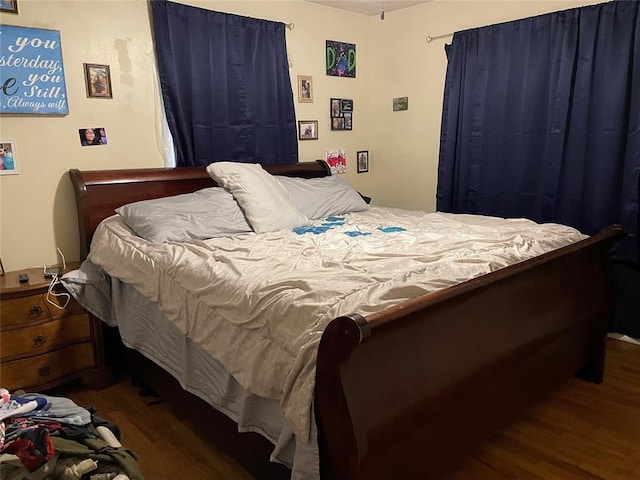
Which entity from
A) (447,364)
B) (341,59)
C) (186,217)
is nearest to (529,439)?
(447,364)

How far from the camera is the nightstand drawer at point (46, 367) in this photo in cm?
226

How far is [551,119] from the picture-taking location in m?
3.13

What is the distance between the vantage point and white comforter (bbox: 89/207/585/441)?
145 cm

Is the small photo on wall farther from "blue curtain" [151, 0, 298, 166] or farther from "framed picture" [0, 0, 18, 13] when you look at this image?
"framed picture" [0, 0, 18, 13]

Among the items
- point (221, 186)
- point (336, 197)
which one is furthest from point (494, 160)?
point (221, 186)

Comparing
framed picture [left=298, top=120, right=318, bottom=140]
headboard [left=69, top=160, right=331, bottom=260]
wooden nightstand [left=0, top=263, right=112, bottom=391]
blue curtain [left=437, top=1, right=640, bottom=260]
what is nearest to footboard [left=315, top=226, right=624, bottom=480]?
blue curtain [left=437, top=1, right=640, bottom=260]

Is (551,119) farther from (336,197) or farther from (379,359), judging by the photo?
(379,359)

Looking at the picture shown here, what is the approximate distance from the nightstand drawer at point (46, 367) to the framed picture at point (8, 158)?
3.03 feet

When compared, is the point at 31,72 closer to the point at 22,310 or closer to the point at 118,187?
the point at 118,187

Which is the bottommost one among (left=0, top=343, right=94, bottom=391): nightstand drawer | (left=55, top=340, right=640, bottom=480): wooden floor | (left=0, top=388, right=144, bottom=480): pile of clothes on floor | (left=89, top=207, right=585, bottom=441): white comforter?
(left=55, top=340, right=640, bottom=480): wooden floor

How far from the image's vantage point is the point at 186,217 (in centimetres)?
253

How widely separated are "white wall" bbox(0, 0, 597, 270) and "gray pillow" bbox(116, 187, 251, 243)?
1.40 ft

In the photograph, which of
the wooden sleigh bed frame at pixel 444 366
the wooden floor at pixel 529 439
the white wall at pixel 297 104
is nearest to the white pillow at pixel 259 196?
the white wall at pixel 297 104

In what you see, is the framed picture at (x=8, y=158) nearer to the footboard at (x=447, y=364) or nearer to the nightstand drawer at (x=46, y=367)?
the nightstand drawer at (x=46, y=367)
